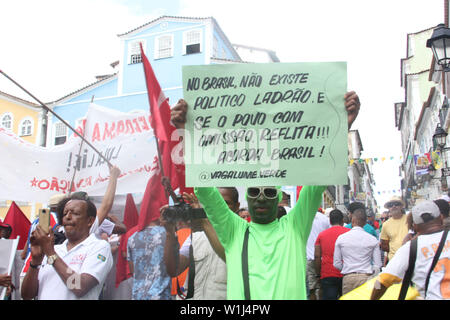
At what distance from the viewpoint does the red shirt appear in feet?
20.8

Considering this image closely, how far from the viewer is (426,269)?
130 inches

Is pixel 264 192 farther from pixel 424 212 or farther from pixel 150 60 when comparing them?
pixel 150 60

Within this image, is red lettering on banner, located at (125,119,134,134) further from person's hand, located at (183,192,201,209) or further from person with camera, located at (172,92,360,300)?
person with camera, located at (172,92,360,300)

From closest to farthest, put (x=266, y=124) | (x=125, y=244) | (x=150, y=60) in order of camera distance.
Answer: (x=266, y=124)
(x=125, y=244)
(x=150, y=60)

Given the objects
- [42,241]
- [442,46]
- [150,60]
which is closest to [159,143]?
[42,241]

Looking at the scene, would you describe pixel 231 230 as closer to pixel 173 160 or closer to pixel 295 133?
pixel 295 133

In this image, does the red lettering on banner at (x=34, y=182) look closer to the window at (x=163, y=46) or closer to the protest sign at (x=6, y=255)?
the protest sign at (x=6, y=255)

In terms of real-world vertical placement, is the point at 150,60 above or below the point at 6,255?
above

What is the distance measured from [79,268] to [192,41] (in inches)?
808

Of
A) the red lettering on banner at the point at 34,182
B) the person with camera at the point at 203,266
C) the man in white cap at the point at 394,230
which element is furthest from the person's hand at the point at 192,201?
the man in white cap at the point at 394,230

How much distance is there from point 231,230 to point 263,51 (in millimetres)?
38683

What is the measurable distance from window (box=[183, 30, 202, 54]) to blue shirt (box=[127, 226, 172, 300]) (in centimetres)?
1873

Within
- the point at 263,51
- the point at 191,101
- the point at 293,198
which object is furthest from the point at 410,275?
the point at 263,51

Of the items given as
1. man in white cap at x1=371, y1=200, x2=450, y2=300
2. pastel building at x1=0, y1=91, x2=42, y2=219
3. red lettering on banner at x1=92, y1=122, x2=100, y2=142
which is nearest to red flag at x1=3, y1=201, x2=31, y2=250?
red lettering on banner at x1=92, y1=122, x2=100, y2=142
